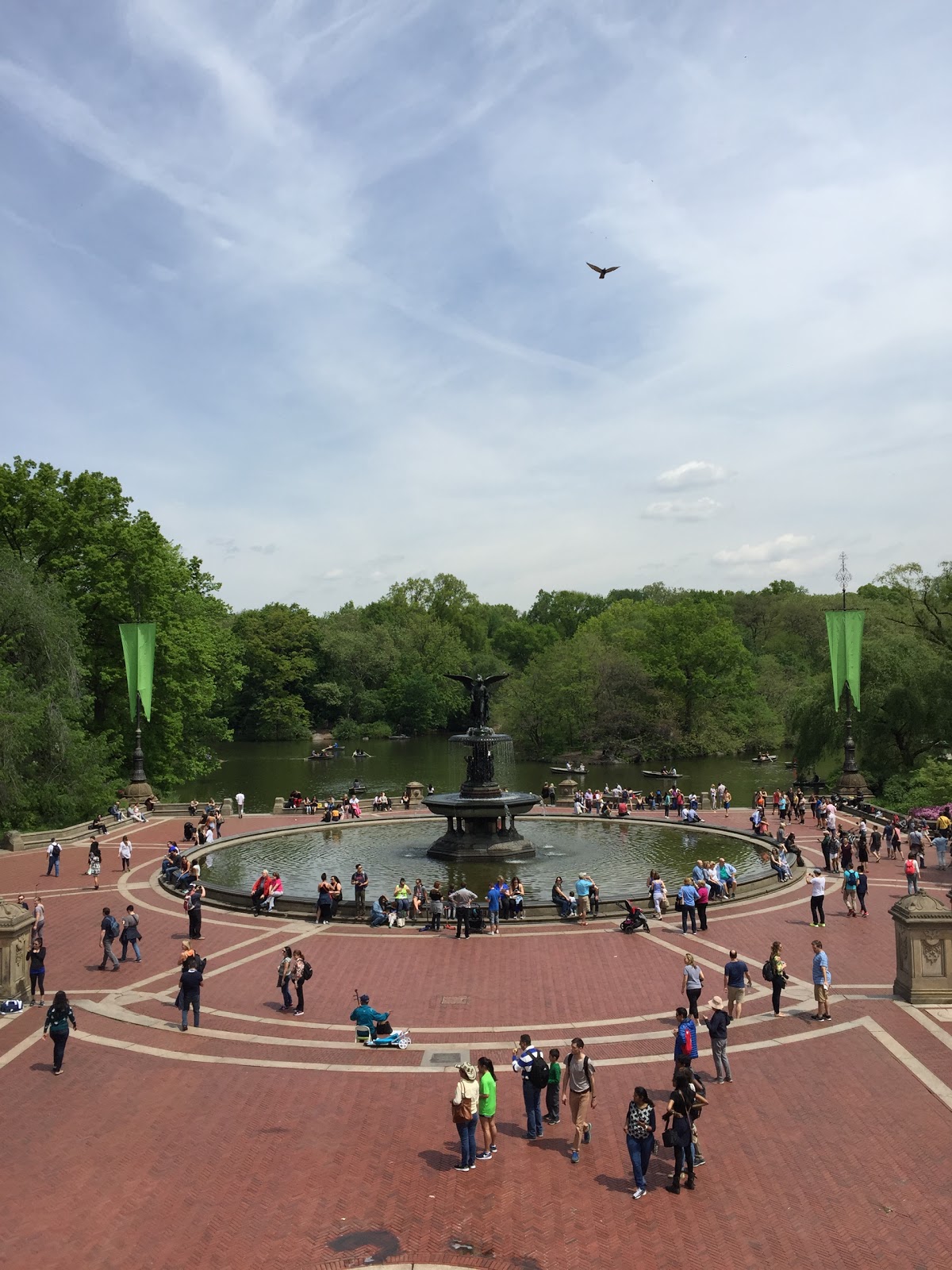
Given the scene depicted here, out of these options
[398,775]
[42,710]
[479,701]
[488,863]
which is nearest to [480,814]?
[488,863]

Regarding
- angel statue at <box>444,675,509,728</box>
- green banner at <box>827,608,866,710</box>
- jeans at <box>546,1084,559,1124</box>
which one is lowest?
jeans at <box>546,1084,559,1124</box>

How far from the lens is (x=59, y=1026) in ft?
46.1

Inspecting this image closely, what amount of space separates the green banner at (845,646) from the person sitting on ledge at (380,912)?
2772 cm

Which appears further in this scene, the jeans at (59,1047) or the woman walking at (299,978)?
the woman walking at (299,978)

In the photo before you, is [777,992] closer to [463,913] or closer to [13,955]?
[463,913]

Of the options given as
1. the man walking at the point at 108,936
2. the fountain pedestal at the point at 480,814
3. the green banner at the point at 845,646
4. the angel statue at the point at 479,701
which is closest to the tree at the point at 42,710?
the fountain pedestal at the point at 480,814

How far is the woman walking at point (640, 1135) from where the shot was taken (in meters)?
10.4

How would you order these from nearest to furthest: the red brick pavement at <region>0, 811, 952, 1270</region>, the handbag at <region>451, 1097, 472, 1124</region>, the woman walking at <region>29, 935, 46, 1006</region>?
the red brick pavement at <region>0, 811, 952, 1270</region> < the handbag at <region>451, 1097, 472, 1124</region> < the woman walking at <region>29, 935, 46, 1006</region>

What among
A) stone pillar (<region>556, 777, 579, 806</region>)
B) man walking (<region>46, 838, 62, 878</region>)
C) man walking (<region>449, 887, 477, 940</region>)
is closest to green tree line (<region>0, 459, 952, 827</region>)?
man walking (<region>46, 838, 62, 878</region>)

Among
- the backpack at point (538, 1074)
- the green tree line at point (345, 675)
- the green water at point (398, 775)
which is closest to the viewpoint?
the backpack at point (538, 1074)

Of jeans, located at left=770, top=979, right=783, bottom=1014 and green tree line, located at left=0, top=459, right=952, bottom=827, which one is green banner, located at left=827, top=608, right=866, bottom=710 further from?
jeans, located at left=770, top=979, right=783, bottom=1014

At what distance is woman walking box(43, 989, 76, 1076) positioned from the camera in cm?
1405

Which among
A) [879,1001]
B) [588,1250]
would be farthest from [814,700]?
[588,1250]

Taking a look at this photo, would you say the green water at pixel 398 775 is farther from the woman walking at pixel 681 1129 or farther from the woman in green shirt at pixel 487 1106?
the woman walking at pixel 681 1129
